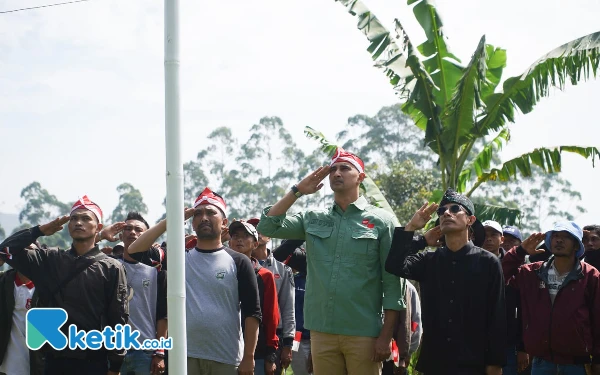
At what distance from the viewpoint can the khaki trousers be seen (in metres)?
Result: 5.79

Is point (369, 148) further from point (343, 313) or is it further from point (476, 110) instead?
point (343, 313)

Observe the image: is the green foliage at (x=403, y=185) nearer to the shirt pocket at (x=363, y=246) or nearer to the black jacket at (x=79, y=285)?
the shirt pocket at (x=363, y=246)

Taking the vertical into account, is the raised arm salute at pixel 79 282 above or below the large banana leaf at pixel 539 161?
below

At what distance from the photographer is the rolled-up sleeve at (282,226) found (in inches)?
239

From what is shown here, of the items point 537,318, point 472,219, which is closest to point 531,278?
point 537,318

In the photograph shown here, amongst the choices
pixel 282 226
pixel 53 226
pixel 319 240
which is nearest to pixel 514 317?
pixel 319 240

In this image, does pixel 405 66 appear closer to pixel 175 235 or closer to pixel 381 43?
pixel 381 43

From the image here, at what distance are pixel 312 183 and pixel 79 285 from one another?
79.5 inches

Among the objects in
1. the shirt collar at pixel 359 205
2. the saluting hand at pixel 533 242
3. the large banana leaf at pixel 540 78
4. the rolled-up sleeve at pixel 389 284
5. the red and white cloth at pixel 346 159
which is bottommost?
the rolled-up sleeve at pixel 389 284

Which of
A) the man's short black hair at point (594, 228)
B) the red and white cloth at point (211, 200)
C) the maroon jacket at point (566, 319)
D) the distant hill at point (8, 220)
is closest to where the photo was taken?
the maroon jacket at point (566, 319)

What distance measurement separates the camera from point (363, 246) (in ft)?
19.7

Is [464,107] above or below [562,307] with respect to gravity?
above

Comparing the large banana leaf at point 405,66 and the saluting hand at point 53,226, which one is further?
the large banana leaf at point 405,66

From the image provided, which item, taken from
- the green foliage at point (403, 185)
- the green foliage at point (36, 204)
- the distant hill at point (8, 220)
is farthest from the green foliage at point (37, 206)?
the distant hill at point (8, 220)
